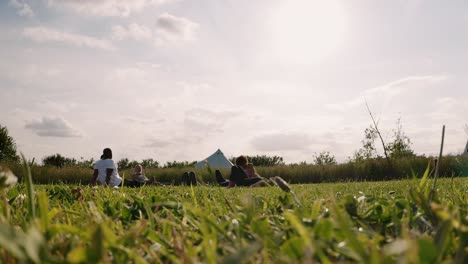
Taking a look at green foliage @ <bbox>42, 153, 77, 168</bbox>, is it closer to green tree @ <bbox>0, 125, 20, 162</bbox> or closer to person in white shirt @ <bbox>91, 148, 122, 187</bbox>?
green tree @ <bbox>0, 125, 20, 162</bbox>

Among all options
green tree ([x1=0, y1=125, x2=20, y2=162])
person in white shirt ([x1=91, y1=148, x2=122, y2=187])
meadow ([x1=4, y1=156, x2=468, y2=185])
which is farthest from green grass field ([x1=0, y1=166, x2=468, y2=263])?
green tree ([x1=0, y1=125, x2=20, y2=162])

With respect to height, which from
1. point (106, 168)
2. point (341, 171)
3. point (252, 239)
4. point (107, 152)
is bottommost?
point (252, 239)

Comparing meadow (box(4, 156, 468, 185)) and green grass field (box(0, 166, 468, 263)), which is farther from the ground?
meadow (box(4, 156, 468, 185))

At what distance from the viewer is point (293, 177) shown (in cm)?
2636

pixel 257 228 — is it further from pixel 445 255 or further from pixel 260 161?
pixel 260 161

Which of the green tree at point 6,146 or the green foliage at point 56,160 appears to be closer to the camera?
the green tree at point 6,146

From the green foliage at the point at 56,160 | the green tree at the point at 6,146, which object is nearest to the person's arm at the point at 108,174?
the green tree at the point at 6,146

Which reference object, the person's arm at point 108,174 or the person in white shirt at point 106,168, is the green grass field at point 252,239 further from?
the person in white shirt at point 106,168

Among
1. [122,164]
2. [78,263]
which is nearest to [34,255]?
[78,263]

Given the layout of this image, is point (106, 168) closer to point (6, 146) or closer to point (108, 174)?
point (108, 174)

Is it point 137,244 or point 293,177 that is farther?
point 293,177

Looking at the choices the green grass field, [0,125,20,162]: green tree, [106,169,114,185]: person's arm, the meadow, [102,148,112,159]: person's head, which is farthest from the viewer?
[0,125,20,162]: green tree

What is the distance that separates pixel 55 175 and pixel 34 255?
27.1m

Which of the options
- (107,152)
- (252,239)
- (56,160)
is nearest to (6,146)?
(56,160)
